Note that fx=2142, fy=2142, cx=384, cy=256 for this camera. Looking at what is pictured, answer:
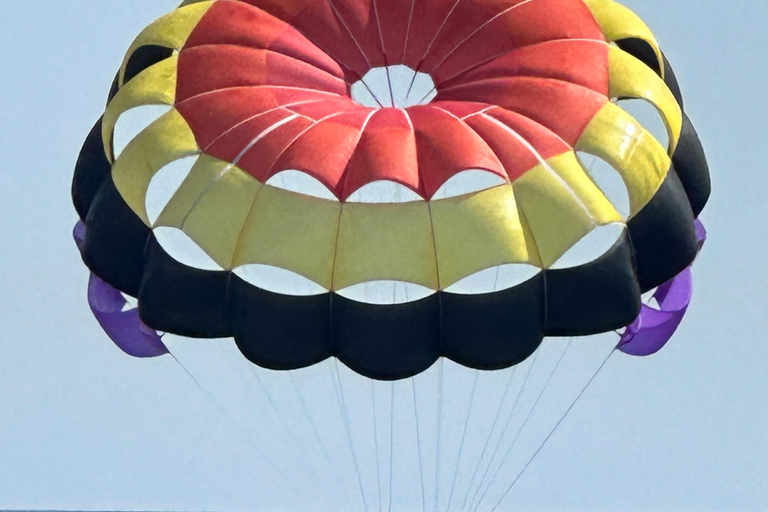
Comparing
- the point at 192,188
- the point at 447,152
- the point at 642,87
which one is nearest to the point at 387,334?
the point at 447,152

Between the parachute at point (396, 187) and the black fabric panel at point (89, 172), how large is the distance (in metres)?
0.16

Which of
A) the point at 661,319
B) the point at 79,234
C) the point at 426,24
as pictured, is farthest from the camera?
the point at 79,234

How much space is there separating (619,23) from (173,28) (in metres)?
4.91

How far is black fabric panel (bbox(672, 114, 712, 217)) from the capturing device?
909 inches

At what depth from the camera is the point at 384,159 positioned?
2164 cm

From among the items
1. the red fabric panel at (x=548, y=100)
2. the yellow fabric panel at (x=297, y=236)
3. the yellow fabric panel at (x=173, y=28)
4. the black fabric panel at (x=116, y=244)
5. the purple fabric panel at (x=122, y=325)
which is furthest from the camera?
the purple fabric panel at (x=122, y=325)

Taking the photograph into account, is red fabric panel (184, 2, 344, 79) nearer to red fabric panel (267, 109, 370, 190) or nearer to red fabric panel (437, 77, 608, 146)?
red fabric panel (267, 109, 370, 190)

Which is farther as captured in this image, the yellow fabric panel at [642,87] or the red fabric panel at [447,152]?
the yellow fabric panel at [642,87]

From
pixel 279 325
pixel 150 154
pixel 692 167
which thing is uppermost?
pixel 150 154

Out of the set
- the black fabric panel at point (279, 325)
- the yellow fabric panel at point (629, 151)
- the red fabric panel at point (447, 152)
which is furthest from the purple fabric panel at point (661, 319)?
the black fabric panel at point (279, 325)

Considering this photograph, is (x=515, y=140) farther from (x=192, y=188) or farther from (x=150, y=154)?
(x=150, y=154)

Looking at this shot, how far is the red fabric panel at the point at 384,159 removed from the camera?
21.5 metres

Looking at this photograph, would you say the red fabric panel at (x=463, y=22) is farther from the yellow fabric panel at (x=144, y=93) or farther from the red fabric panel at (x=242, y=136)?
the yellow fabric panel at (x=144, y=93)

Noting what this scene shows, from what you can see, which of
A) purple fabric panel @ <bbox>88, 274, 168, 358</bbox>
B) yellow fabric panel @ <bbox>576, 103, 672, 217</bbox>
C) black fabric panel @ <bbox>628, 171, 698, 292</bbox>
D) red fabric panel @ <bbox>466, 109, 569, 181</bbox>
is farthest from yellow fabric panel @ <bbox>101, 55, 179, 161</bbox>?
black fabric panel @ <bbox>628, 171, 698, 292</bbox>
